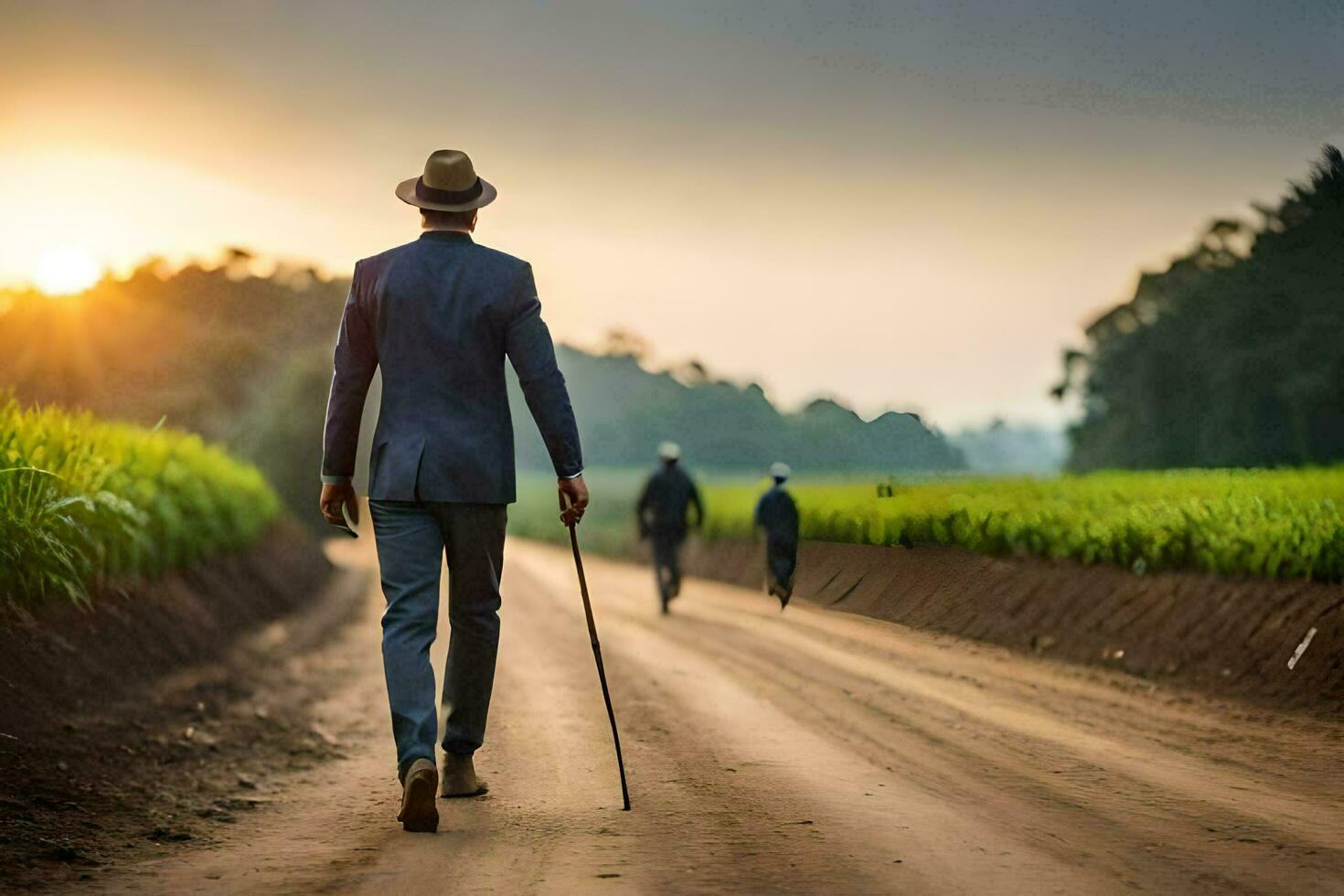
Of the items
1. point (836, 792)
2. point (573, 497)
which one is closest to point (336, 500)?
point (573, 497)

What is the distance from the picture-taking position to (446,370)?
199 inches

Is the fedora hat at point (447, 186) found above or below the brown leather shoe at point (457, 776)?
above

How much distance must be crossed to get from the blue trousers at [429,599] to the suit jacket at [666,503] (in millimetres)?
10598

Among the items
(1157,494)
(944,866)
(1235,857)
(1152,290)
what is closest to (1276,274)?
(1152,290)

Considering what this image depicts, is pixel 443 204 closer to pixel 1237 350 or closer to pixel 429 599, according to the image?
pixel 429 599

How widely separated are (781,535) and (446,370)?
63.6 inches

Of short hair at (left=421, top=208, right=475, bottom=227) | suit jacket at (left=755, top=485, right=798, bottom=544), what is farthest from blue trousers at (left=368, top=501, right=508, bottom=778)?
suit jacket at (left=755, top=485, right=798, bottom=544)

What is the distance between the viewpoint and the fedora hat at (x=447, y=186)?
5.19 meters

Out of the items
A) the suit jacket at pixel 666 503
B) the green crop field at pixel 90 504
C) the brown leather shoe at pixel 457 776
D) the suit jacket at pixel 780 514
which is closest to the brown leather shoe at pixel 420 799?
the brown leather shoe at pixel 457 776

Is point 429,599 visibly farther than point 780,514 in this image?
No

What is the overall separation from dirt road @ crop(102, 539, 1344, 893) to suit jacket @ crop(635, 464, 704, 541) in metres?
5.99

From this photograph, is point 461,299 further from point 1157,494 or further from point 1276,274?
point 1276,274

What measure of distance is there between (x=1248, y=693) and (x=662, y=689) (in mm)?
3437

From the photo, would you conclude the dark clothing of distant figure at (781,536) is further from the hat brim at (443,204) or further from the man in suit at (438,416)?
the hat brim at (443,204)
